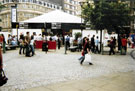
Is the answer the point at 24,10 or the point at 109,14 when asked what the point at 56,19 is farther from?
the point at 24,10

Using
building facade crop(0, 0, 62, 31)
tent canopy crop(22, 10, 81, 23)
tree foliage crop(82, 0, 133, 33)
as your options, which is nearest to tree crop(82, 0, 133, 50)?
tree foliage crop(82, 0, 133, 33)

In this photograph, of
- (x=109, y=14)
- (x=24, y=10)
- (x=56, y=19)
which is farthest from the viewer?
(x=24, y=10)

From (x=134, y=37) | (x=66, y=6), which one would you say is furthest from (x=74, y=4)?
(x=134, y=37)

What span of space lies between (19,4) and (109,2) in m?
63.0

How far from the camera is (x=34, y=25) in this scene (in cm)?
1744

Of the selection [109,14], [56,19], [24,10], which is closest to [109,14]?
[109,14]

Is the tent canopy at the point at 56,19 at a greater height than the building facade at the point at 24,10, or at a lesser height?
lesser

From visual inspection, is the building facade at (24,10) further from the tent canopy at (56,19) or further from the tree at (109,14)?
the tree at (109,14)

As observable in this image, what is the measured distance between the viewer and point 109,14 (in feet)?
49.9

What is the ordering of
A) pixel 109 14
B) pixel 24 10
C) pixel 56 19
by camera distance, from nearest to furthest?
pixel 109 14 → pixel 56 19 → pixel 24 10

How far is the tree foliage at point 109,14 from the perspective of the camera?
1518 centimetres

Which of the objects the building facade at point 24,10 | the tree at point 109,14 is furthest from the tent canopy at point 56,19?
the building facade at point 24,10

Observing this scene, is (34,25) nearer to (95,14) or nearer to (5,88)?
(95,14)

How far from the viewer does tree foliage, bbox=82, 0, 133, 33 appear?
15175mm
